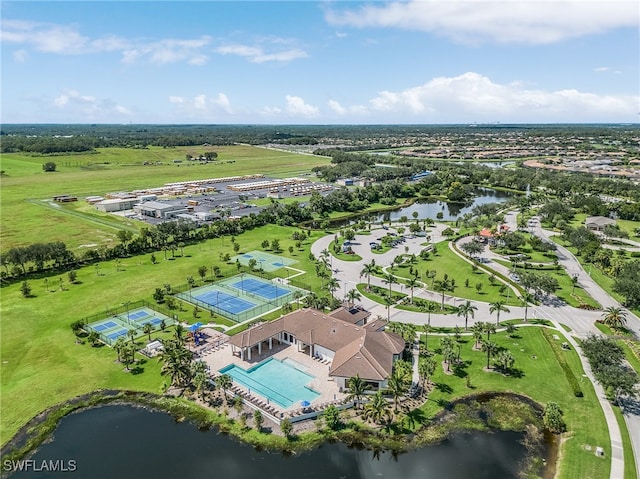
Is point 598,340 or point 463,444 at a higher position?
point 598,340

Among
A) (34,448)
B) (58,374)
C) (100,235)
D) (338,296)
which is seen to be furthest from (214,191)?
(34,448)

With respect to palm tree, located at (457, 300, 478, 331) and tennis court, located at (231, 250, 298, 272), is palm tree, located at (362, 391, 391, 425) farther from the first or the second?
tennis court, located at (231, 250, 298, 272)

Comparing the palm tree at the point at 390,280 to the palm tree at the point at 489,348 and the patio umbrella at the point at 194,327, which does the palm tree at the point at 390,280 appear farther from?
the patio umbrella at the point at 194,327

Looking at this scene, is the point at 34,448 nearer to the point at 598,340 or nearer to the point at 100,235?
the point at 598,340

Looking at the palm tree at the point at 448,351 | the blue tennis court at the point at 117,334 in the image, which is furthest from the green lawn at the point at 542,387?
the blue tennis court at the point at 117,334

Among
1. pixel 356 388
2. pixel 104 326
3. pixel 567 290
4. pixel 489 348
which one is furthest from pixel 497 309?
pixel 104 326

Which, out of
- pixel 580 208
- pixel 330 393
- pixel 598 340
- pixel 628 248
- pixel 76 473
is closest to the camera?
pixel 76 473

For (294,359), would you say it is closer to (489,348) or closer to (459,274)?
(489,348)
